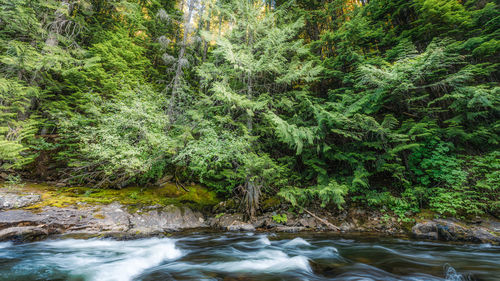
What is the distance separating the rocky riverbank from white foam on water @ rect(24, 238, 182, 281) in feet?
1.50

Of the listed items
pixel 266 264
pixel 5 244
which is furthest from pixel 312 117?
pixel 5 244

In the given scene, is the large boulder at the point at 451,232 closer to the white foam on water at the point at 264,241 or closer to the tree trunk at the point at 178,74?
the white foam on water at the point at 264,241

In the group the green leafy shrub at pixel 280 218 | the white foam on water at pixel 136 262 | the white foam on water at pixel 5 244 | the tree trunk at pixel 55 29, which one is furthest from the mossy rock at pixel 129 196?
the tree trunk at pixel 55 29

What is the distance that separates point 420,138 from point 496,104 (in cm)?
229

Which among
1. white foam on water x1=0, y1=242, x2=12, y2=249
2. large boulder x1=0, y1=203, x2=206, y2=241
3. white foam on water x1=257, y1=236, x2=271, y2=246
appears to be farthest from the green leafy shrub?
white foam on water x1=0, y1=242, x2=12, y2=249

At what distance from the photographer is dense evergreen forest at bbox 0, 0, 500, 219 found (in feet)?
19.5

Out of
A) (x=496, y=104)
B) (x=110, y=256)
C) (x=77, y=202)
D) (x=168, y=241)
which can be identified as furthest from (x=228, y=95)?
(x=496, y=104)

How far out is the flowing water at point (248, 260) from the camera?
338 centimetres

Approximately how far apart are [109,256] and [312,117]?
7.71 meters

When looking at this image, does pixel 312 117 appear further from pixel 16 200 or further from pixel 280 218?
pixel 16 200

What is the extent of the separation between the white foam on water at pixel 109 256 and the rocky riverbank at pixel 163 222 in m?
0.46

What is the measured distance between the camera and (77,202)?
632 cm

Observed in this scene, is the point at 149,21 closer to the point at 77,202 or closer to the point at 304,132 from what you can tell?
the point at 77,202

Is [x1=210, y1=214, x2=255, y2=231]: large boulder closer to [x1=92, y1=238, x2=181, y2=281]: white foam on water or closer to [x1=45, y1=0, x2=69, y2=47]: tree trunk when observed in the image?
[x1=92, y1=238, x2=181, y2=281]: white foam on water
